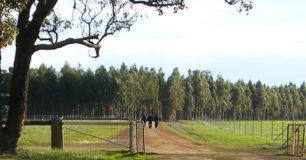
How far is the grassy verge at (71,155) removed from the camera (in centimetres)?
1456

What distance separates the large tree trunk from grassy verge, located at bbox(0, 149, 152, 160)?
561 mm

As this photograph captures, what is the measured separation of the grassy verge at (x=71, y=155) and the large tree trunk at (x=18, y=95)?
1.84 feet

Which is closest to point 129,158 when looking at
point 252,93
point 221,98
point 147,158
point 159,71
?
point 147,158

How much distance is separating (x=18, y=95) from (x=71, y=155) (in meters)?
2.75

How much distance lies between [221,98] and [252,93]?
27.1 metres

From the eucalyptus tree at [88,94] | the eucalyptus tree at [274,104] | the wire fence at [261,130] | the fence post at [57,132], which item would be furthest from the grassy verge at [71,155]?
the eucalyptus tree at [274,104]

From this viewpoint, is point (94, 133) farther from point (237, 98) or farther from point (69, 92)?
point (237, 98)

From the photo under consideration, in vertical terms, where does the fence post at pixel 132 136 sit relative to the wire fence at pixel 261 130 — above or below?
above

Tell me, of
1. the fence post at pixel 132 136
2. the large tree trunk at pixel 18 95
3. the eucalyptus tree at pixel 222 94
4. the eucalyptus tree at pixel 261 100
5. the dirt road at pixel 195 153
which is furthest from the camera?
the eucalyptus tree at pixel 261 100

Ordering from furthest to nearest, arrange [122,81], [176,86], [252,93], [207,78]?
[252,93] → [207,78] → [176,86] → [122,81]

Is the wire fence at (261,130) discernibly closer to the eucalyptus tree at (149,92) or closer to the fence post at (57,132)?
the fence post at (57,132)

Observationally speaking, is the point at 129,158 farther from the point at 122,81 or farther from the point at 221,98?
the point at 221,98

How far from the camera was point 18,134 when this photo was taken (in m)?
15.1

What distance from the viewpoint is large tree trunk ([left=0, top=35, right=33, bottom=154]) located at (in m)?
15.0
